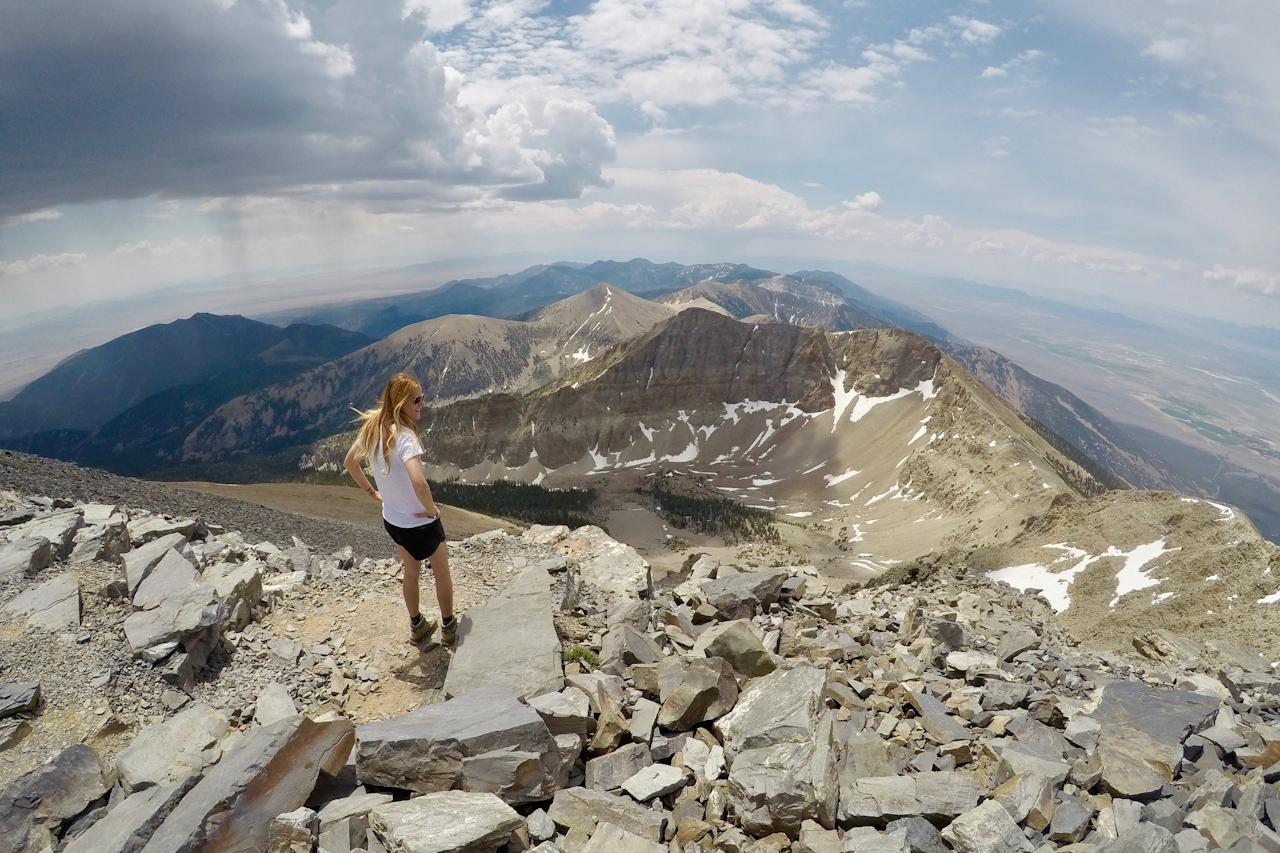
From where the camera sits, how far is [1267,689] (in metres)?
14.8

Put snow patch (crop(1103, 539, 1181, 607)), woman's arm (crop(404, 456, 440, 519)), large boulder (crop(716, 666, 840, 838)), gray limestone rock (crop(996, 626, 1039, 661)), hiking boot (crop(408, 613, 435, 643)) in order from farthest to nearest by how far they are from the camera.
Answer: snow patch (crop(1103, 539, 1181, 607)) → gray limestone rock (crop(996, 626, 1039, 661)) → hiking boot (crop(408, 613, 435, 643)) → woman's arm (crop(404, 456, 440, 519)) → large boulder (crop(716, 666, 840, 838))

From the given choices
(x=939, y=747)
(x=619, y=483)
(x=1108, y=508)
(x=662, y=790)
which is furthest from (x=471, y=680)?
(x=619, y=483)

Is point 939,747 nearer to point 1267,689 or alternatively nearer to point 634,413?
point 1267,689

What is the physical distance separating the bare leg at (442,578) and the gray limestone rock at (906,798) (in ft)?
21.7

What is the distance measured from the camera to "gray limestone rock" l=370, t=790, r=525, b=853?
544cm

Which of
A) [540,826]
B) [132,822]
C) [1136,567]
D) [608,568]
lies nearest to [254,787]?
[132,822]

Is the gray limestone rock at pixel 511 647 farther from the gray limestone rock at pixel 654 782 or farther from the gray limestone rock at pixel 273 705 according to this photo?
the gray limestone rock at pixel 273 705

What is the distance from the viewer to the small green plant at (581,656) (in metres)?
9.57

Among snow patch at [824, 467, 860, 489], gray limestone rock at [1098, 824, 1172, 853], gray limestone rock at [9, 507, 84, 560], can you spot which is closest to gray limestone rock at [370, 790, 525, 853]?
gray limestone rock at [1098, 824, 1172, 853]

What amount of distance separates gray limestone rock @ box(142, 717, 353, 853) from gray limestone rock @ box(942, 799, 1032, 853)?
7.03m

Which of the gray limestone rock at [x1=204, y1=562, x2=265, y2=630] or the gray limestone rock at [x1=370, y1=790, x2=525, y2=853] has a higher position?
the gray limestone rock at [x1=204, y1=562, x2=265, y2=630]

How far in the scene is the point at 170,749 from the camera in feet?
24.2

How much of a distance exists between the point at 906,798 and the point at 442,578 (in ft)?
24.1

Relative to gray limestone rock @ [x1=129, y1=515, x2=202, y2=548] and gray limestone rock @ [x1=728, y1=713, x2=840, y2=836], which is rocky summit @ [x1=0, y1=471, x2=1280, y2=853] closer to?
gray limestone rock @ [x1=728, y1=713, x2=840, y2=836]
